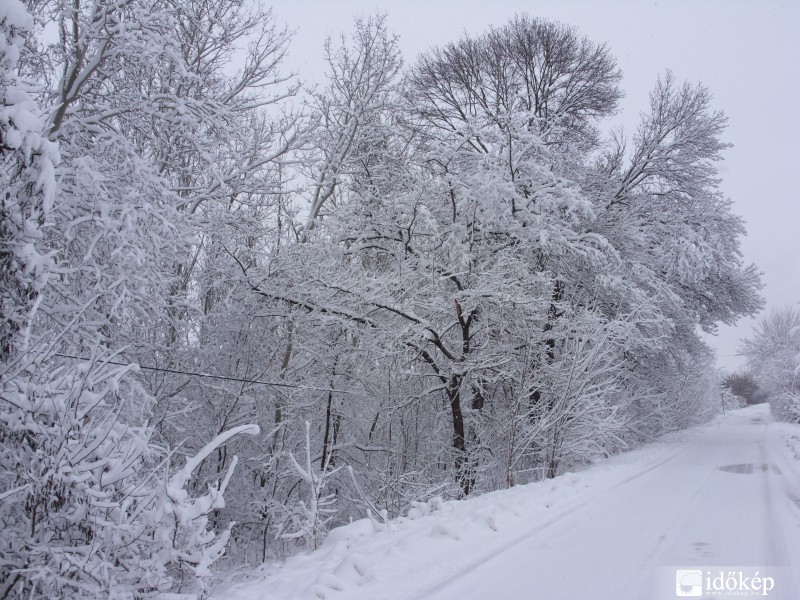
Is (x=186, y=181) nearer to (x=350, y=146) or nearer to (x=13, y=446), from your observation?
(x=350, y=146)

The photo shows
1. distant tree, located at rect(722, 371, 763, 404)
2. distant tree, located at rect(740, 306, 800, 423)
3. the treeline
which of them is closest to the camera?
the treeline

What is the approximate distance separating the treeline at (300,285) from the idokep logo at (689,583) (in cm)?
342

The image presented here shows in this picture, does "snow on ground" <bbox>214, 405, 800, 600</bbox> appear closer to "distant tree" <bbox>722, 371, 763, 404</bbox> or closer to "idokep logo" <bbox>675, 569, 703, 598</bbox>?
"idokep logo" <bbox>675, 569, 703, 598</bbox>

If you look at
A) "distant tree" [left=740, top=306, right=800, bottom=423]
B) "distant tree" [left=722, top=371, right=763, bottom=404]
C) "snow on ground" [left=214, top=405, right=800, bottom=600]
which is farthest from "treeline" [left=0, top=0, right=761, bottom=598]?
"distant tree" [left=722, top=371, right=763, bottom=404]

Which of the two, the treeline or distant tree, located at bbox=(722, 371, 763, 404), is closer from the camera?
the treeline

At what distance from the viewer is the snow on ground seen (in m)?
3.91

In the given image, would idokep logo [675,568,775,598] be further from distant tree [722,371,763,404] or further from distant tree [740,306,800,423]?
distant tree [722,371,763,404]

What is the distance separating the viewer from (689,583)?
13.2 feet

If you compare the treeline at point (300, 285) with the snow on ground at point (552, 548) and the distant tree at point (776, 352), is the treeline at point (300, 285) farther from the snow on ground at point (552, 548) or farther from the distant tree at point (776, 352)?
the distant tree at point (776, 352)

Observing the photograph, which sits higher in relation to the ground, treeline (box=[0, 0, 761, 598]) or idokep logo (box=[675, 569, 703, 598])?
treeline (box=[0, 0, 761, 598])

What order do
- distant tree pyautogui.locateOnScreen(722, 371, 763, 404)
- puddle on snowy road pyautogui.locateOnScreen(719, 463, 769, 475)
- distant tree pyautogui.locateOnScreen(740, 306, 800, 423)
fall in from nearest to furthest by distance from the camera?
puddle on snowy road pyautogui.locateOnScreen(719, 463, 769, 475), distant tree pyautogui.locateOnScreen(740, 306, 800, 423), distant tree pyautogui.locateOnScreen(722, 371, 763, 404)

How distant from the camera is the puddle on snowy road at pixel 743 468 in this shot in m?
10.7

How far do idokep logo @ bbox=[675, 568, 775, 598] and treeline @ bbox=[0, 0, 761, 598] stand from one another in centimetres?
350

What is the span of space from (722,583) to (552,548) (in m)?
1.43
